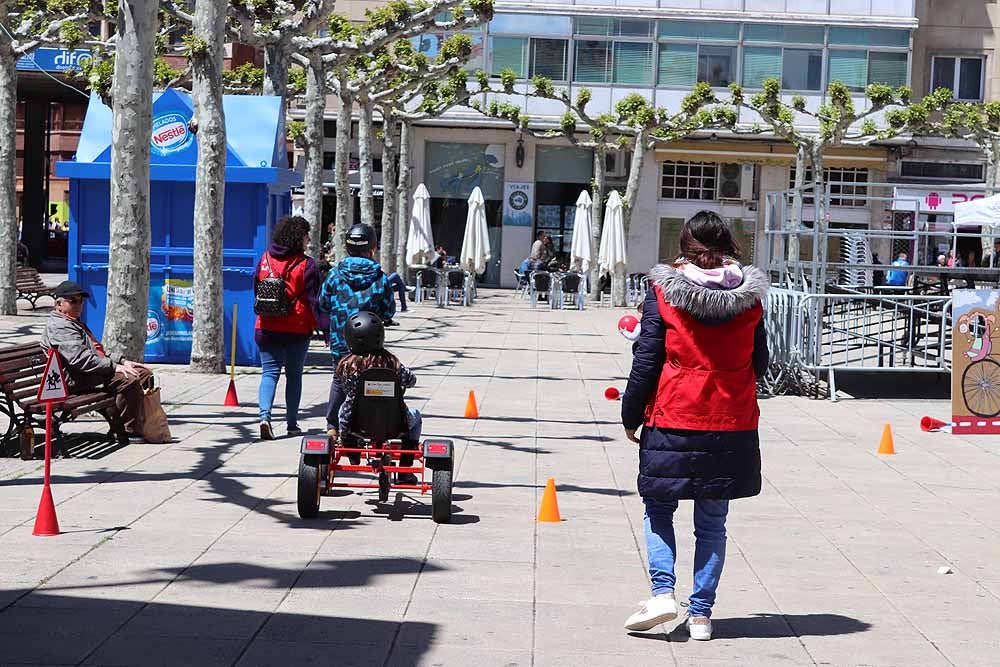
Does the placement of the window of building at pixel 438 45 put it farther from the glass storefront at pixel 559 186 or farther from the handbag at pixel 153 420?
the handbag at pixel 153 420

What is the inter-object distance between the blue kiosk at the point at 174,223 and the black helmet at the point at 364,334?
30.2 feet

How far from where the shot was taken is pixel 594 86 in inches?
1807

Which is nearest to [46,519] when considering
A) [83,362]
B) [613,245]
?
[83,362]

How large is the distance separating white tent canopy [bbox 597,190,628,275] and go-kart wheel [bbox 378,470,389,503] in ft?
89.4

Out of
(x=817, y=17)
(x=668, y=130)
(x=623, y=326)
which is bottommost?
(x=623, y=326)

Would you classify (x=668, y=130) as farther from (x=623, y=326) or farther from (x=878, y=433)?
(x=623, y=326)

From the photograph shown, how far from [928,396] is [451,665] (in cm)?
1430

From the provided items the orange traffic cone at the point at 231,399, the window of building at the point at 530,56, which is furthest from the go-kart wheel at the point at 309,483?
the window of building at the point at 530,56

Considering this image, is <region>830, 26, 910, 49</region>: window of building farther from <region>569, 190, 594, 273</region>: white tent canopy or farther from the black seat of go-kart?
the black seat of go-kart

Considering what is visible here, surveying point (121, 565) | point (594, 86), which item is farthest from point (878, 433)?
point (594, 86)

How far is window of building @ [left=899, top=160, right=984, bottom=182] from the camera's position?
47438mm

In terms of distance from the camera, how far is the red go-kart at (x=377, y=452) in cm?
822

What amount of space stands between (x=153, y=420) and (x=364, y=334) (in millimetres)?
3406

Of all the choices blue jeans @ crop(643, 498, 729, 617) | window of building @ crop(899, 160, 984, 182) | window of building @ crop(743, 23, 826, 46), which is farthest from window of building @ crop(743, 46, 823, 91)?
blue jeans @ crop(643, 498, 729, 617)
